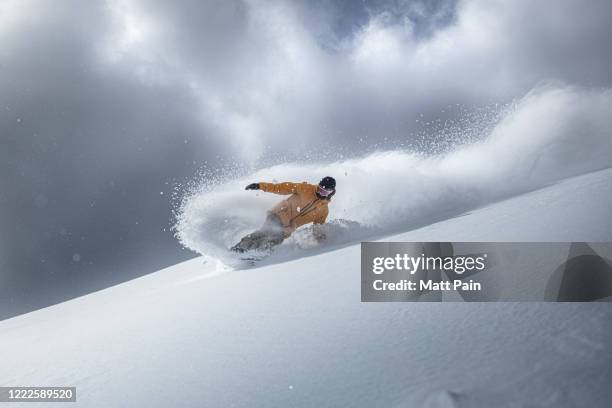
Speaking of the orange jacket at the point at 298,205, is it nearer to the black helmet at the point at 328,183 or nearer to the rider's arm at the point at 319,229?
the rider's arm at the point at 319,229

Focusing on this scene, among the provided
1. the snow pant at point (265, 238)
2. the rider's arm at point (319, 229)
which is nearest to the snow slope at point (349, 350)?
the snow pant at point (265, 238)

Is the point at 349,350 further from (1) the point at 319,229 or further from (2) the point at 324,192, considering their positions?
(1) the point at 319,229

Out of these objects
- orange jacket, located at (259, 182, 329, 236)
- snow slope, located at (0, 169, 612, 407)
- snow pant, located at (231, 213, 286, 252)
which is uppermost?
orange jacket, located at (259, 182, 329, 236)

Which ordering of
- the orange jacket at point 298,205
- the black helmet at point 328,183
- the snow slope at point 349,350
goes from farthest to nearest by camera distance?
the orange jacket at point 298,205 < the black helmet at point 328,183 < the snow slope at point 349,350

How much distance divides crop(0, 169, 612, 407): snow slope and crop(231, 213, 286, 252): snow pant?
9.19 ft

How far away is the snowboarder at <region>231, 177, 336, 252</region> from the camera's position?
7.35 metres

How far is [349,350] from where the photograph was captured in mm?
2018

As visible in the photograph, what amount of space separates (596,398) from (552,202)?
13.6ft

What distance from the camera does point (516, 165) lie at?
30.7 ft

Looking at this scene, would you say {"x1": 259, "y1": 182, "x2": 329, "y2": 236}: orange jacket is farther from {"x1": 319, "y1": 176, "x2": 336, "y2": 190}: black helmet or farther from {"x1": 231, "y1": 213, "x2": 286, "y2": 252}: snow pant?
{"x1": 319, "y1": 176, "x2": 336, "y2": 190}: black helmet

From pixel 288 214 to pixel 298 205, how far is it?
0.30 meters

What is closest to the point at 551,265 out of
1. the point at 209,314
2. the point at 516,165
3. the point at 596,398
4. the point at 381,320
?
the point at 381,320

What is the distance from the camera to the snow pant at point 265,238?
7.30 metres

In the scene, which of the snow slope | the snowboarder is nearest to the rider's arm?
the snowboarder
